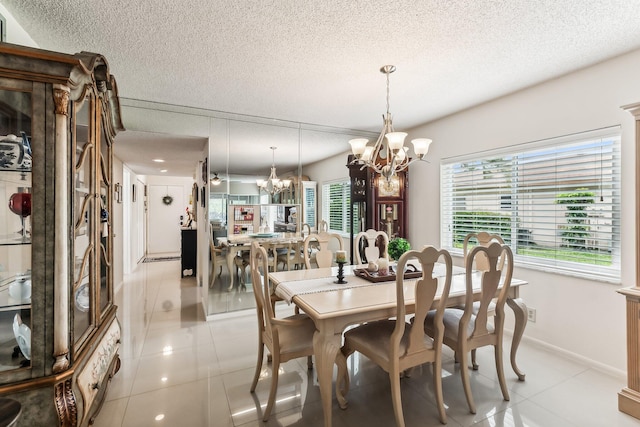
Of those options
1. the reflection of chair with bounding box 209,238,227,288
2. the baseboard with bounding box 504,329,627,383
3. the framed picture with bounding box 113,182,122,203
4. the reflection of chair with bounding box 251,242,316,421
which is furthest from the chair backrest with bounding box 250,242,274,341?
the framed picture with bounding box 113,182,122,203

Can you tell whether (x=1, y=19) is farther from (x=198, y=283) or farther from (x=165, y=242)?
(x=165, y=242)

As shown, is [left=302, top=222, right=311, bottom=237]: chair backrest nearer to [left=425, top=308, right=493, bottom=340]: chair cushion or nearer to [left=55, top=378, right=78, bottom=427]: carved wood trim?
[left=425, top=308, right=493, bottom=340]: chair cushion

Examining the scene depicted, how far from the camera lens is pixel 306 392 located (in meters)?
2.16

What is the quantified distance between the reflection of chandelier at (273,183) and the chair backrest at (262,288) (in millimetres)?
1990

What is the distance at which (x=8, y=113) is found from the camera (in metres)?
1.34

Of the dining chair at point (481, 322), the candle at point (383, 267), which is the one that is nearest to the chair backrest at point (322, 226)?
the candle at point (383, 267)

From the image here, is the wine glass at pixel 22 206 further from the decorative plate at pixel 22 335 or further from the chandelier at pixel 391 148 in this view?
the chandelier at pixel 391 148

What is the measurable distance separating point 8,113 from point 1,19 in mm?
810

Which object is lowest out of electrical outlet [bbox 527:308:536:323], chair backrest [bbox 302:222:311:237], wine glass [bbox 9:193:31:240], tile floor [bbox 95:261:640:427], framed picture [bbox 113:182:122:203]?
tile floor [bbox 95:261:640:427]

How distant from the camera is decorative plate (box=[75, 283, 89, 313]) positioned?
1531 mm

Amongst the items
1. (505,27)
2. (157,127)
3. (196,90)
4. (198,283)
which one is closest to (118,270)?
(198,283)

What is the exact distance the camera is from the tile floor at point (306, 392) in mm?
1871

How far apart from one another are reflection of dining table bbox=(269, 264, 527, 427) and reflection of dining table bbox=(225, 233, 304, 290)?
140 cm

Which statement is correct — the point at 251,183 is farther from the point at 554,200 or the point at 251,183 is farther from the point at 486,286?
the point at 554,200
